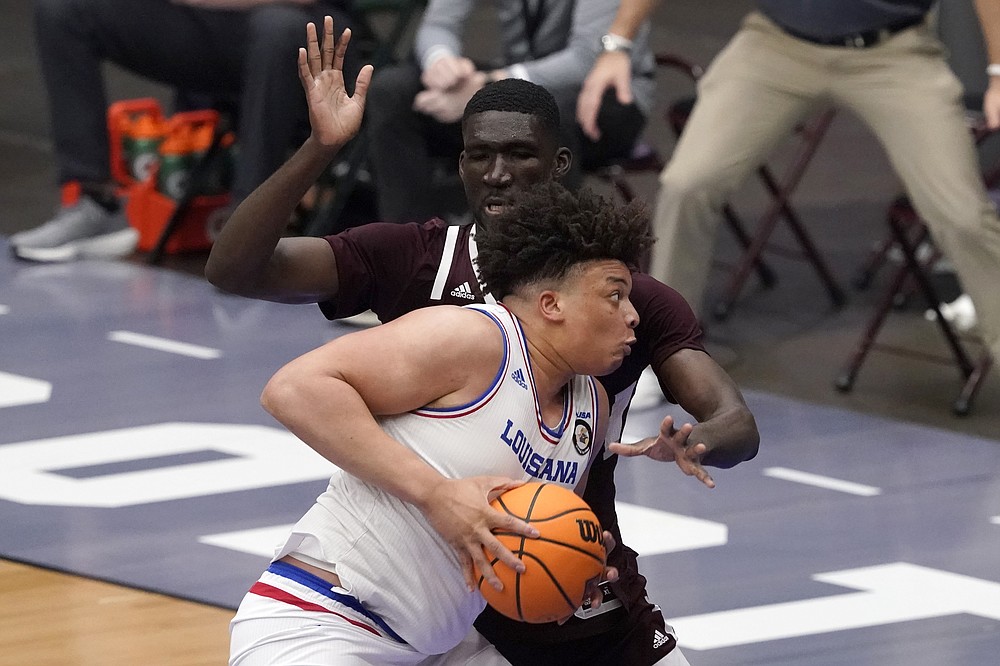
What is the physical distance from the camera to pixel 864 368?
20.5 feet

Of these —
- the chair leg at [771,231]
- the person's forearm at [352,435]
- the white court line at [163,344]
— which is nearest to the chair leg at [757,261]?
the chair leg at [771,231]

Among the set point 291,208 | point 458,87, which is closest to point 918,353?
point 458,87

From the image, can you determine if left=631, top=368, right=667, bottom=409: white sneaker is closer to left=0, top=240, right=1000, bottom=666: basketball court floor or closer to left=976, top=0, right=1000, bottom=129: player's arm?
left=0, top=240, right=1000, bottom=666: basketball court floor

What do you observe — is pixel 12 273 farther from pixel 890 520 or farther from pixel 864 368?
pixel 890 520

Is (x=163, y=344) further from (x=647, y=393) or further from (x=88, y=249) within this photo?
(x=647, y=393)

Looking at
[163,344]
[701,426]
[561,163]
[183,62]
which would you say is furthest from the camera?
[183,62]

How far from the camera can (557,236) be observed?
2.82m

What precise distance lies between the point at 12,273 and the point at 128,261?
1.66ft

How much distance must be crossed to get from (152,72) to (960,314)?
3463 mm

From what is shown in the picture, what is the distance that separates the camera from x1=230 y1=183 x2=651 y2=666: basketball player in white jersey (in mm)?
2709

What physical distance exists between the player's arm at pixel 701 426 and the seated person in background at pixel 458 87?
10.1ft

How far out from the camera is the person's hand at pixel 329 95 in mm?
2936

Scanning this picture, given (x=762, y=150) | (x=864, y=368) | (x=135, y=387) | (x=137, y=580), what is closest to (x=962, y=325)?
(x=864, y=368)

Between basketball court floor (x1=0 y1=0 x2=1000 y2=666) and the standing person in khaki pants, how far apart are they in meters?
0.58
